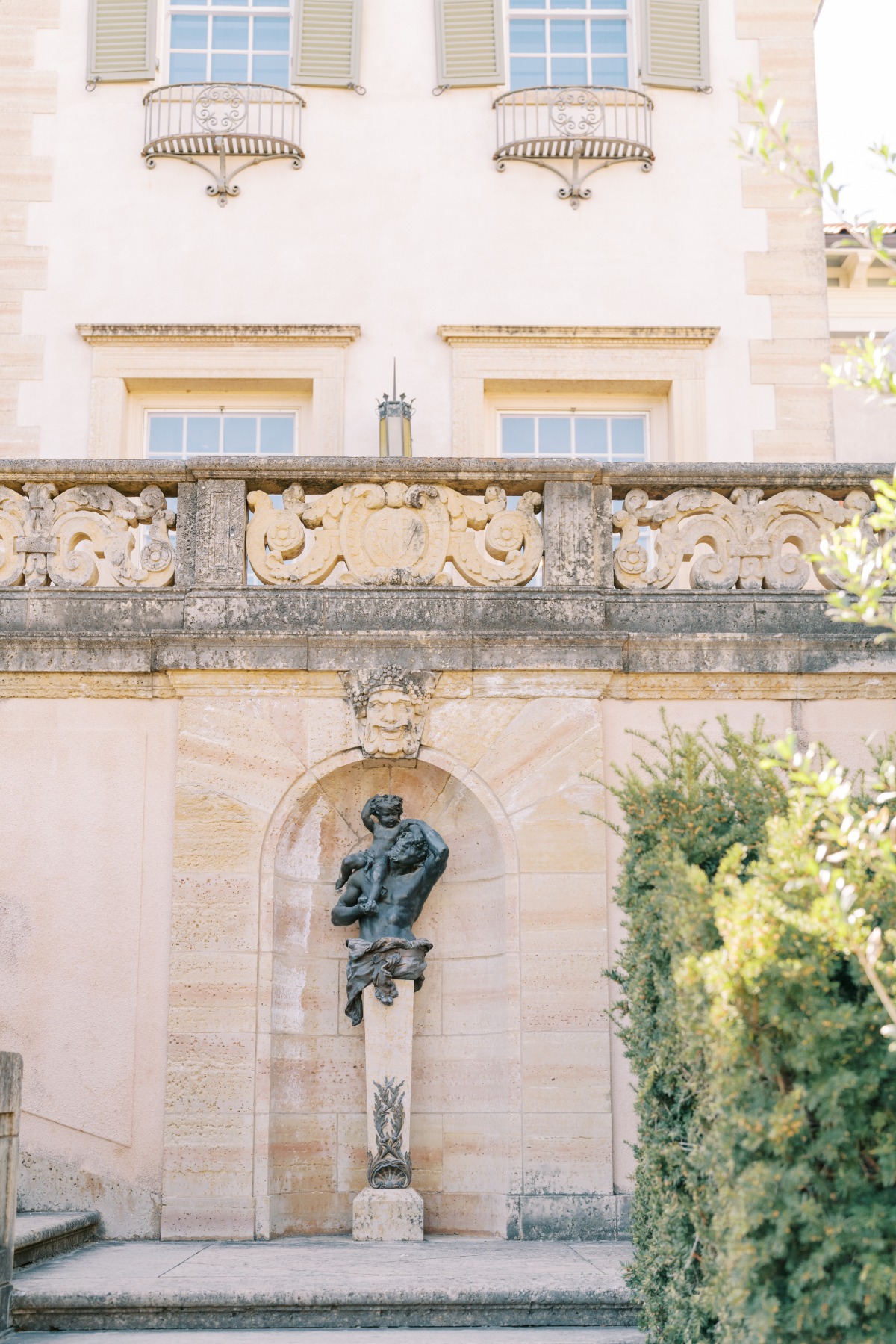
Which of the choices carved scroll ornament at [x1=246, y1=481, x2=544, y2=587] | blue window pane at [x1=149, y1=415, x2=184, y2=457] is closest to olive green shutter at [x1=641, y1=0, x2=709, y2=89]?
blue window pane at [x1=149, y1=415, x2=184, y2=457]

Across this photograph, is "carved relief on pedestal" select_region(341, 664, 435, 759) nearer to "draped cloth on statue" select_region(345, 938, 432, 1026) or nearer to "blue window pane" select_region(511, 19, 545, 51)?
"draped cloth on statue" select_region(345, 938, 432, 1026)

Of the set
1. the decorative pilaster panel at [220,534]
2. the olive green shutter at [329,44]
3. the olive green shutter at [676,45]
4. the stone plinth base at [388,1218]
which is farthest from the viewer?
the olive green shutter at [676,45]

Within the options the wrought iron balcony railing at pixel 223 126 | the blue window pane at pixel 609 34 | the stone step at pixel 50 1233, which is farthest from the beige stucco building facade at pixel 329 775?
the blue window pane at pixel 609 34

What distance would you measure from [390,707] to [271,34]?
315 inches

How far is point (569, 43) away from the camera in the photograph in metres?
13.8

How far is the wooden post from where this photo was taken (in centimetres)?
631

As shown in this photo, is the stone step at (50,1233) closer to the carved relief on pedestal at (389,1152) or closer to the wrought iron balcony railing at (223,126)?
the carved relief on pedestal at (389,1152)

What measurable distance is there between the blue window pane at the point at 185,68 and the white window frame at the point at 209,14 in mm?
29

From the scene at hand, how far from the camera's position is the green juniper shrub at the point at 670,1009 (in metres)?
5.02

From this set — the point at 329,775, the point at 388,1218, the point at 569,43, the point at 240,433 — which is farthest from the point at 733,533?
the point at 569,43

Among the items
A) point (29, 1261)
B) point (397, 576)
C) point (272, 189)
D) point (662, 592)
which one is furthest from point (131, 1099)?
point (272, 189)

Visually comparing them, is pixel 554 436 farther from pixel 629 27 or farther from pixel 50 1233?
pixel 50 1233

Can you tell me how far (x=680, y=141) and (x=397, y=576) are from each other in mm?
6685

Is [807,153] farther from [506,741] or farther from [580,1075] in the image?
[580,1075]
